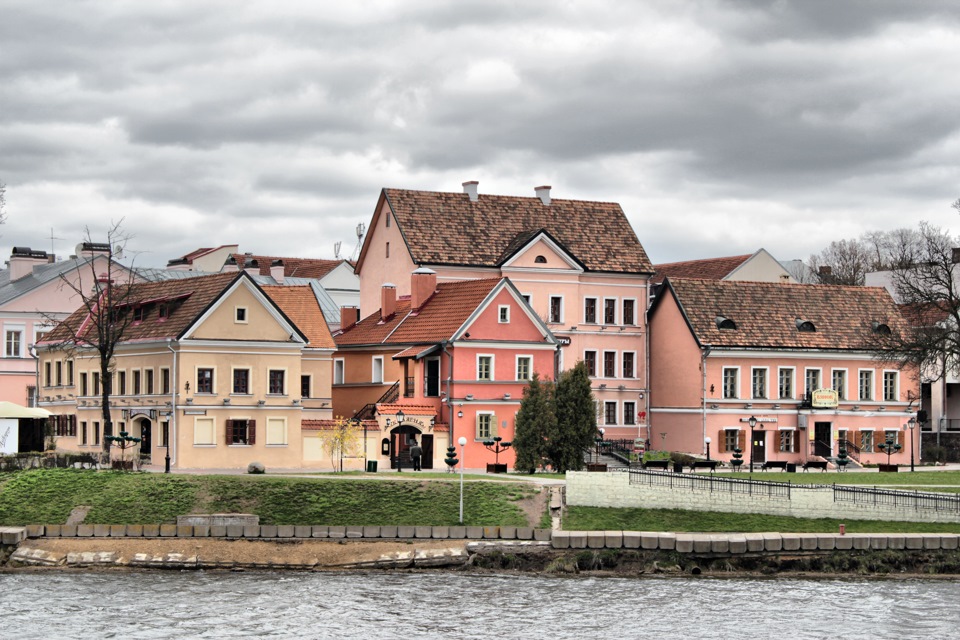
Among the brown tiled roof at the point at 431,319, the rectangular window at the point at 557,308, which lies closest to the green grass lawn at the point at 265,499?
the brown tiled roof at the point at 431,319

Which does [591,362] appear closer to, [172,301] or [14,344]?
[172,301]

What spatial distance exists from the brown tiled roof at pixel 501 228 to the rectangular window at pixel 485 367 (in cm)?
1014

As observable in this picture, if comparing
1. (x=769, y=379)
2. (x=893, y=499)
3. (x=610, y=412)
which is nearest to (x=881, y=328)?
(x=769, y=379)

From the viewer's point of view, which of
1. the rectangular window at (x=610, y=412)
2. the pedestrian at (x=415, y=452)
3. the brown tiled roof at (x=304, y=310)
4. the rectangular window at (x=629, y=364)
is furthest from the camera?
the rectangular window at (x=629, y=364)

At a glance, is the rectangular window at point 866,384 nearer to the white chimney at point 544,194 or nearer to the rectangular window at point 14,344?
the white chimney at point 544,194

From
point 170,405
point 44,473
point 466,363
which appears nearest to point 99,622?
point 44,473

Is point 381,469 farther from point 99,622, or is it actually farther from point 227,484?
point 99,622

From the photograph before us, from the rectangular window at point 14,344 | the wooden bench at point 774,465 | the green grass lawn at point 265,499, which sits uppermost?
the rectangular window at point 14,344

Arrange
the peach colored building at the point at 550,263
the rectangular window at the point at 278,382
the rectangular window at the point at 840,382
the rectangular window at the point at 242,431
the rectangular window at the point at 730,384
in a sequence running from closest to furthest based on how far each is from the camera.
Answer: the rectangular window at the point at 242,431
the rectangular window at the point at 278,382
the rectangular window at the point at 730,384
the peach colored building at the point at 550,263
the rectangular window at the point at 840,382

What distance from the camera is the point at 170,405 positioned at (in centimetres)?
6875

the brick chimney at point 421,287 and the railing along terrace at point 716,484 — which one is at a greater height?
the brick chimney at point 421,287

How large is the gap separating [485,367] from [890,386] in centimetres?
2625

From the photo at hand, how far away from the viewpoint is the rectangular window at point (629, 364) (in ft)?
296

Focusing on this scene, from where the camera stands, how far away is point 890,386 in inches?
3536
